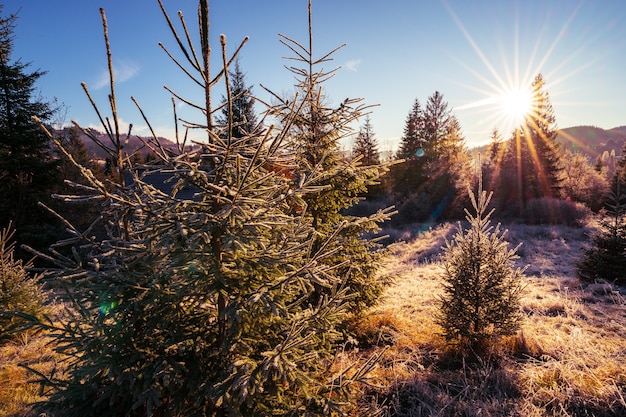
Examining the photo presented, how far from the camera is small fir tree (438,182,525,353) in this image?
5.18 meters

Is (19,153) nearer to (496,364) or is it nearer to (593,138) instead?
(496,364)

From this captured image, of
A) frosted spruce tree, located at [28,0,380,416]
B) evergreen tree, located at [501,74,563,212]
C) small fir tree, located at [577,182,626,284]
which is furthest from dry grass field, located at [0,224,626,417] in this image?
evergreen tree, located at [501,74,563,212]

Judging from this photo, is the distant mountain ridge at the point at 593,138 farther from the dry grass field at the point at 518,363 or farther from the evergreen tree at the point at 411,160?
the dry grass field at the point at 518,363

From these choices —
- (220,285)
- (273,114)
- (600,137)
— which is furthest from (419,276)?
(600,137)

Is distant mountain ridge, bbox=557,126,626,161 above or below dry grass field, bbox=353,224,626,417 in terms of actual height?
above

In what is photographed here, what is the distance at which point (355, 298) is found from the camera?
588cm

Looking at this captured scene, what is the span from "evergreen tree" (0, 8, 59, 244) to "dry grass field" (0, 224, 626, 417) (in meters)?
12.8

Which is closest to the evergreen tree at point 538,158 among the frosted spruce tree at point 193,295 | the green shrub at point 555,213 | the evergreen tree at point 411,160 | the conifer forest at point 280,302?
the green shrub at point 555,213

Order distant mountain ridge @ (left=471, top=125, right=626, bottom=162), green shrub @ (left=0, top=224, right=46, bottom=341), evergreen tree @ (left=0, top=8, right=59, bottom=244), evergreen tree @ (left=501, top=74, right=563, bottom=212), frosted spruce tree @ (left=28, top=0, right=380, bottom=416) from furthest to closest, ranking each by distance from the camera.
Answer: distant mountain ridge @ (left=471, top=125, right=626, bottom=162)
evergreen tree @ (left=501, top=74, right=563, bottom=212)
evergreen tree @ (left=0, top=8, right=59, bottom=244)
green shrub @ (left=0, top=224, right=46, bottom=341)
frosted spruce tree @ (left=28, top=0, right=380, bottom=416)

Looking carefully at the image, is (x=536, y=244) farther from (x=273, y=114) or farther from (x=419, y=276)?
(x=273, y=114)

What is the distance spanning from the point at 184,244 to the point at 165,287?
524 millimetres

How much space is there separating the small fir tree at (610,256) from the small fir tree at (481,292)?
6.38 metres

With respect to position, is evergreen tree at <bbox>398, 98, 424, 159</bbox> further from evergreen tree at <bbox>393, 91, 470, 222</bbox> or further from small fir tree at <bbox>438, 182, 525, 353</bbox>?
small fir tree at <bbox>438, 182, 525, 353</bbox>

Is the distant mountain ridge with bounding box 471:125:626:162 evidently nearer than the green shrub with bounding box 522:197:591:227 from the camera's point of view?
No
